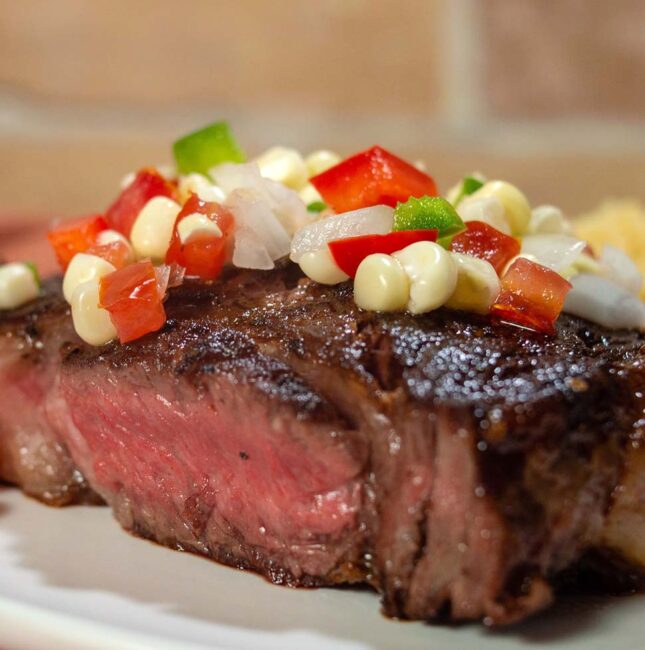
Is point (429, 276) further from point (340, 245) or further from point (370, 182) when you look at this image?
point (370, 182)

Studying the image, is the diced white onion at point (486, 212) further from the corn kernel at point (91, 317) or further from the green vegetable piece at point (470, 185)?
the corn kernel at point (91, 317)

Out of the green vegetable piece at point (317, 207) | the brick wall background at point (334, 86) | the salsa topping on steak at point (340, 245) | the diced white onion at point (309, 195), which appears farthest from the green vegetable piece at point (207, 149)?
the brick wall background at point (334, 86)

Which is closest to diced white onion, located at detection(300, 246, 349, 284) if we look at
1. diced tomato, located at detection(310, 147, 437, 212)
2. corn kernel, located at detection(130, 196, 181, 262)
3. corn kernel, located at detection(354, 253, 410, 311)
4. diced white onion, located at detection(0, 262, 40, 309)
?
corn kernel, located at detection(354, 253, 410, 311)

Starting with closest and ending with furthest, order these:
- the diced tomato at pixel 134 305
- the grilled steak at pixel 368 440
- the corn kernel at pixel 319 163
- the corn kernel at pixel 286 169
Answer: the grilled steak at pixel 368 440 < the diced tomato at pixel 134 305 < the corn kernel at pixel 286 169 < the corn kernel at pixel 319 163

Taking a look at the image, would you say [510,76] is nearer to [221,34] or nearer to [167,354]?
[221,34]

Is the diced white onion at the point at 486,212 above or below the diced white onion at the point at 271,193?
below

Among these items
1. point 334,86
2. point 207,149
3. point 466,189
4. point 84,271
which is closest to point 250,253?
point 84,271

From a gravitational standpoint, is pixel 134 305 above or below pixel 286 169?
below
